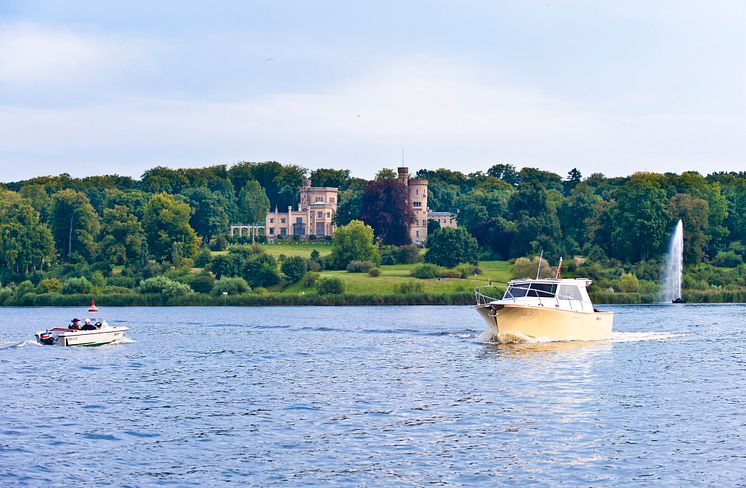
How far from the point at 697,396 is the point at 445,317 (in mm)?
57083

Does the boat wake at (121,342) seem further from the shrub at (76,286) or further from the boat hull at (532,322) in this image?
the shrub at (76,286)

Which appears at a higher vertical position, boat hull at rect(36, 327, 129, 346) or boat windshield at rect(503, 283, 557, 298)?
boat windshield at rect(503, 283, 557, 298)

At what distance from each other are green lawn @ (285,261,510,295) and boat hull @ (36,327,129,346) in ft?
232

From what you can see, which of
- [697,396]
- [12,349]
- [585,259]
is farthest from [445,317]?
[585,259]

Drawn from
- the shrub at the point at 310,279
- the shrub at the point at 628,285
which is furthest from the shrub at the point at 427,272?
the shrub at the point at 628,285

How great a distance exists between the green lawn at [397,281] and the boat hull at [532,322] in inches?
2842

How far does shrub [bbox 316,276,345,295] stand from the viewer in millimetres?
Result: 137500

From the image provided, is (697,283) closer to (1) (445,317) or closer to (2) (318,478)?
(1) (445,317)

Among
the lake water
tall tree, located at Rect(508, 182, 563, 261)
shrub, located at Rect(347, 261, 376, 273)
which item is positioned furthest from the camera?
tall tree, located at Rect(508, 182, 563, 261)

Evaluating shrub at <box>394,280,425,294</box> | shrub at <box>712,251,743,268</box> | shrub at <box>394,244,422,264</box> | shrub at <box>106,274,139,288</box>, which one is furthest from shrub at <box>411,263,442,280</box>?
shrub at <box>712,251,743,268</box>

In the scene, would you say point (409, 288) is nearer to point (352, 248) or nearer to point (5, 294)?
point (352, 248)

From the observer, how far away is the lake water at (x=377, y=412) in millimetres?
30750

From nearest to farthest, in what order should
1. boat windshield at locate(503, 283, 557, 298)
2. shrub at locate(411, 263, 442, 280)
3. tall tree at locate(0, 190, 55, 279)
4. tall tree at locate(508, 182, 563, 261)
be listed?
boat windshield at locate(503, 283, 557, 298) → shrub at locate(411, 263, 442, 280) → tall tree at locate(0, 190, 55, 279) → tall tree at locate(508, 182, 563, 261)

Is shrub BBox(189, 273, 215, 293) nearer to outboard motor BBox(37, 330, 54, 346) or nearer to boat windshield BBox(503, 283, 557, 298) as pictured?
outboard motor BBox(37, 330, 54, 346)
